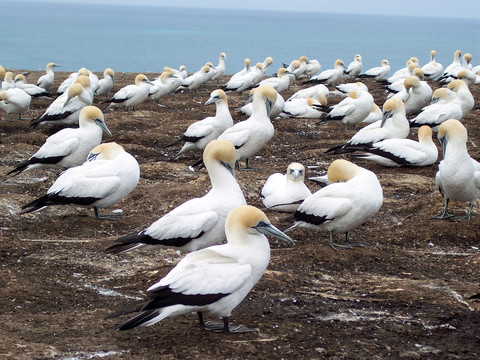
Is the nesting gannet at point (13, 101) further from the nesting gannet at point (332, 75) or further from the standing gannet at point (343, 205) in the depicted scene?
the nesting gannet at point (332, 75)

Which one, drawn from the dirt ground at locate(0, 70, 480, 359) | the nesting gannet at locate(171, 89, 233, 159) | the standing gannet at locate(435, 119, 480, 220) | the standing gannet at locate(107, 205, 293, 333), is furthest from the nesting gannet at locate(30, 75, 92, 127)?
the standing gannet at locate(107, 205, 293, 333)

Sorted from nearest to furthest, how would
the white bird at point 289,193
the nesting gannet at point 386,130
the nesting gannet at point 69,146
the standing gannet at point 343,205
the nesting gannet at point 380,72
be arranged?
the standing gannet at point 343,205
the white bird at point 289,193
the nesting gannet at point 69,146
the nesting gannet at point 386,130
the nesting gannet at point 380,72

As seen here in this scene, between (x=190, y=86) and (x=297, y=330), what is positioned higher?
(x=297, y=330)

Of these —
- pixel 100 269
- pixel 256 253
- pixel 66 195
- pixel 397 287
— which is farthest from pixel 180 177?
pixel 256 253

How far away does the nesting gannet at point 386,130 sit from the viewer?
10.5m

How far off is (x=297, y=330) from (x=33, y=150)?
7.87 metres

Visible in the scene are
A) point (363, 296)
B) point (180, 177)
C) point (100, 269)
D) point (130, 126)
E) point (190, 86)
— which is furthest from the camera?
point (190, 86)

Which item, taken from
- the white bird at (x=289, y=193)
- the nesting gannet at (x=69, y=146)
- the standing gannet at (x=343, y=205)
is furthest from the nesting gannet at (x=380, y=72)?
the standing gannet at (x=343, y=205)

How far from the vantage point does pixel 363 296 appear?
17.1 feet

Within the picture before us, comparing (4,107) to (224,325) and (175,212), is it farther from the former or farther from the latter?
(224,325)

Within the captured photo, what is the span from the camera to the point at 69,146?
8.80m

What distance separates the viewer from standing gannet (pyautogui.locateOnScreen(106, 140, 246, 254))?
204 inches

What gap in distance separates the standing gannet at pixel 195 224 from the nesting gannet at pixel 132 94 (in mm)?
10804

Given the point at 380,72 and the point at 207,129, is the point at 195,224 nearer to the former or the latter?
the point at 207,129
